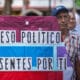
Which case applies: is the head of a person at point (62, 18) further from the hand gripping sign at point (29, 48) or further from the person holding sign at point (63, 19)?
the hand gripping sign at point (29, 48)

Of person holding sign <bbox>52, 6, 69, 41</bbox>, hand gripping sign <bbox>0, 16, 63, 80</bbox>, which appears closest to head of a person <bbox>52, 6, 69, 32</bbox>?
person holding sign <bbox>52, 6, 69, 41</bbox>

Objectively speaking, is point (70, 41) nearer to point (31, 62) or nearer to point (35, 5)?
point (31, 62)

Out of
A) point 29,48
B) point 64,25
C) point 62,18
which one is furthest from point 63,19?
point 29,48

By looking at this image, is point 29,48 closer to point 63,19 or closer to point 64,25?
point 64,25

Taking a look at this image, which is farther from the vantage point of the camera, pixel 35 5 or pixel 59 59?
pixel 35 5

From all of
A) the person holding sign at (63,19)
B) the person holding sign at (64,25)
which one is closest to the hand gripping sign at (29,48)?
the person holding sign at (64,25)

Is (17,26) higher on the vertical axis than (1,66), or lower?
higher

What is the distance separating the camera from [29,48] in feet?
20.0

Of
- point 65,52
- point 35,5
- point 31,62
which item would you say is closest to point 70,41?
point 65,52

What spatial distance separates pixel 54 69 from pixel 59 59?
0.13 meters

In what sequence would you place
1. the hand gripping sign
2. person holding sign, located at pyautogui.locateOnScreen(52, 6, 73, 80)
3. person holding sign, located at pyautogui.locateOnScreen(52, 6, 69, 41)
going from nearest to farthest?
the hand gripping sign < person holding sign, located at pyautogui.locateOnScreen(52, 6, 73, 80) < person holding sign, located at pyautogui.locateOnScreen(52, 6, 69, 41)

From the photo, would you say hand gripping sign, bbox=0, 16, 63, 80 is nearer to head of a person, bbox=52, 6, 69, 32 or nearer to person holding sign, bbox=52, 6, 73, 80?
person holding sign, bbox=52, 6, 73, 80

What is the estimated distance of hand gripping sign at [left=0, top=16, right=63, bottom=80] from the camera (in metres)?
6.04

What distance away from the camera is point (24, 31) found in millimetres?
6035
